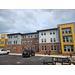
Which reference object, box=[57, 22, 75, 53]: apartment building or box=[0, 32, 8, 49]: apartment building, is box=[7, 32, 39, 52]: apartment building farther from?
box=[57, 22, 75, 53]: apartment building

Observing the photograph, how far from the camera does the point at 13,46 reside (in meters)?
34.1

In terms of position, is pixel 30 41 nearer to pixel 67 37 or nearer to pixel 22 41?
pixel 22 41

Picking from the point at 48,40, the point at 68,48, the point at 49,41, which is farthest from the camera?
the point at 48,40

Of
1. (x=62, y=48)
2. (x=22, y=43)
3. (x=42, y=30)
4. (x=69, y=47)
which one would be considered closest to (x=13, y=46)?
(x=22, y=43)

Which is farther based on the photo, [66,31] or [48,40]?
[48,40]

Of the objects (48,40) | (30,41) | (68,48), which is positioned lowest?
(68,48)

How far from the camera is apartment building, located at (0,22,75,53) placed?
22984 millimetres

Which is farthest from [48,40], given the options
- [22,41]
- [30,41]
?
[22,41]

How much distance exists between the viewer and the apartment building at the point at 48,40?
75.4 ft

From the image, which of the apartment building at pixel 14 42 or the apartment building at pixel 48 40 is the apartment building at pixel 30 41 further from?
the apartment building at pixel 14 42

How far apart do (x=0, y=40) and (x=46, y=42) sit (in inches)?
1125

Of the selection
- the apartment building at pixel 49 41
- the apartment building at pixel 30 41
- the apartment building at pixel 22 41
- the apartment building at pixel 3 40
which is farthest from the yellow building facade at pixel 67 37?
the apartment building at pixel 3 40

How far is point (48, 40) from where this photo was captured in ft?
86.5
